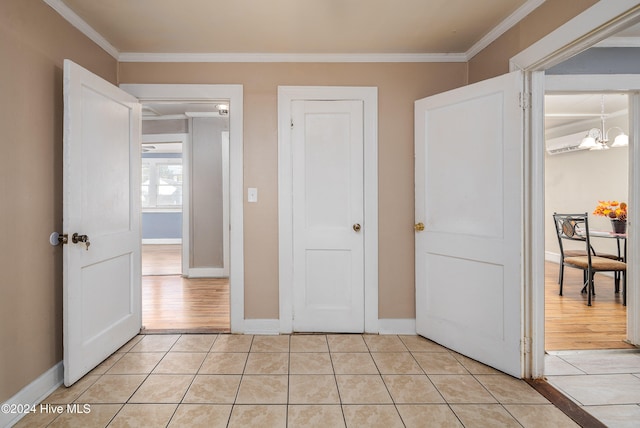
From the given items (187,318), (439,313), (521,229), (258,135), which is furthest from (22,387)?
(521,229)

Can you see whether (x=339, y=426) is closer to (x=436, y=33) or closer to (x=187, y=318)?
(x=187, y=318)

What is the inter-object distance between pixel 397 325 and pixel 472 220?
3.66 feet

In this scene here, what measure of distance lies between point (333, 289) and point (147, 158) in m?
7.73

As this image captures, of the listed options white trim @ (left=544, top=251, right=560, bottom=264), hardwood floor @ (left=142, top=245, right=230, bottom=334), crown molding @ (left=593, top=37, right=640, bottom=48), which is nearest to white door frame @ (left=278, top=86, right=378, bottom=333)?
hardwood floor @ (left=142, top=245, right=230, bottom=334)

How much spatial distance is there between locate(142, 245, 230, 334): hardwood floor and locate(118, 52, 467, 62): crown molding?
2316 millimetres

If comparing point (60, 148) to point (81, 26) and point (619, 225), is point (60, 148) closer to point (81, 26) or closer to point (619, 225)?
point (81, 26)

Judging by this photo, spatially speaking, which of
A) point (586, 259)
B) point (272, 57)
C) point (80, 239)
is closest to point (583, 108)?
point (586, 259)

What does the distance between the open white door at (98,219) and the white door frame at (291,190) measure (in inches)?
46.6

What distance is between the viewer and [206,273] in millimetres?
5160

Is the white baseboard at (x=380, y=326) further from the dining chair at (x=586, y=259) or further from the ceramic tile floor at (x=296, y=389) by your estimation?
the dining chair at (x=586, y=259)

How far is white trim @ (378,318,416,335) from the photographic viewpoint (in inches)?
115

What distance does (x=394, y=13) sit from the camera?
229 centimetres

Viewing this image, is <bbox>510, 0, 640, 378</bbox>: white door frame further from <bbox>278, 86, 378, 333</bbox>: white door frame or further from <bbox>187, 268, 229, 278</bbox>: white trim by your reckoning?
<bbox>187, 268, 229, 278</bbox>: white trim

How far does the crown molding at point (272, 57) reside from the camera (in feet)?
9.36
